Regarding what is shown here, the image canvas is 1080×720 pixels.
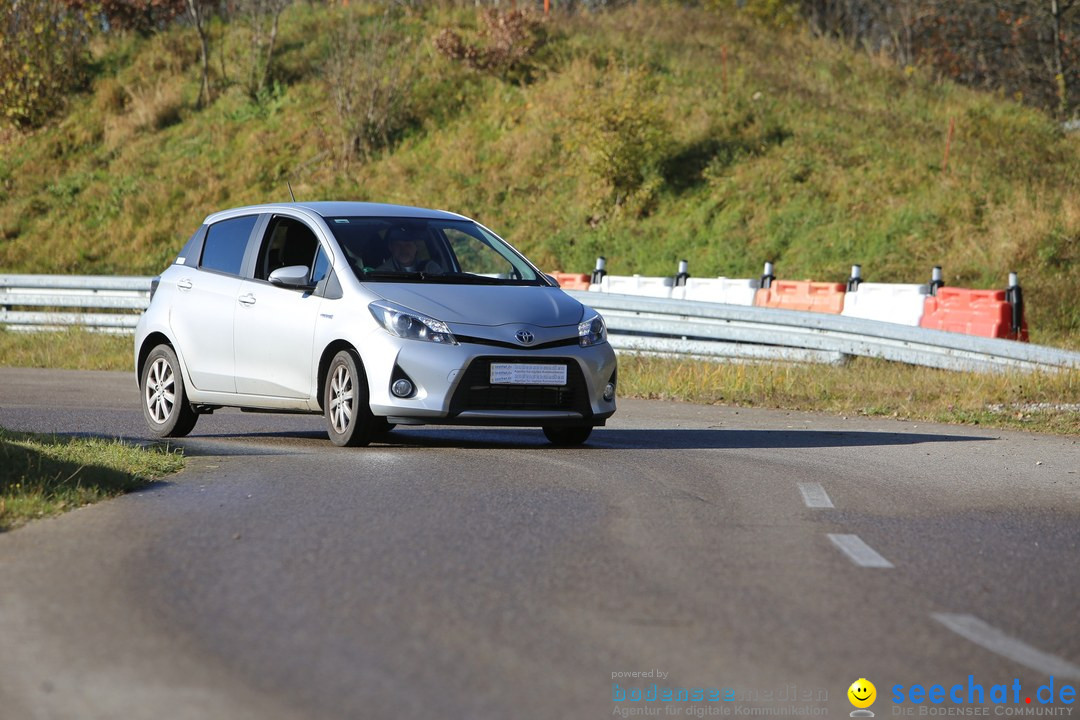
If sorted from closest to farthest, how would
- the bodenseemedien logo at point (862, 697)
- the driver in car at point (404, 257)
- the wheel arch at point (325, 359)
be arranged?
the bodenseemedien logo at point (862, 697)
the wheel arch at point (325, 359)
the driver in car at point (404, 257)

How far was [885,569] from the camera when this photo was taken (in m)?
6.28

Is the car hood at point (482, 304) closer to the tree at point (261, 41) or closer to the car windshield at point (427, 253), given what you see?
the car windshield at point (427, 253)

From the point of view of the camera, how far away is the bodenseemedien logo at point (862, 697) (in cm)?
418

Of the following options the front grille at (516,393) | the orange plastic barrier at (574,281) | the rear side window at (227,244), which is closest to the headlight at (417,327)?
the front grille at (516,393)

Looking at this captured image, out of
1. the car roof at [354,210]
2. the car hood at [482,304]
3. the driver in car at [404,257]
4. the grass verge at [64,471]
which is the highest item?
the car roof at [354,210]

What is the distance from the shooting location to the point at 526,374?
9938mm

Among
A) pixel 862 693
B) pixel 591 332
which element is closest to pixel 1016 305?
pixel 591 332

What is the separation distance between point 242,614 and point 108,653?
608 mm

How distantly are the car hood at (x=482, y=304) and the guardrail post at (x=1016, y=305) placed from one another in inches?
339

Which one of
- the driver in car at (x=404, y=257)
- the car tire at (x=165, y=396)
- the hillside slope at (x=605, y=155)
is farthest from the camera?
the hillside slope at (x=605, y=155)

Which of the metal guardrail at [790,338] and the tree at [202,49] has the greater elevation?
the tree at [202,49]

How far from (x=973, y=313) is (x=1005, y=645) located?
1278 cm

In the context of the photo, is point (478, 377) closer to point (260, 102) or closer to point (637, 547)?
point (637, 547)

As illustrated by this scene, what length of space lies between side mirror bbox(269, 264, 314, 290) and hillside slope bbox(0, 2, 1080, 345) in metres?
14.5
